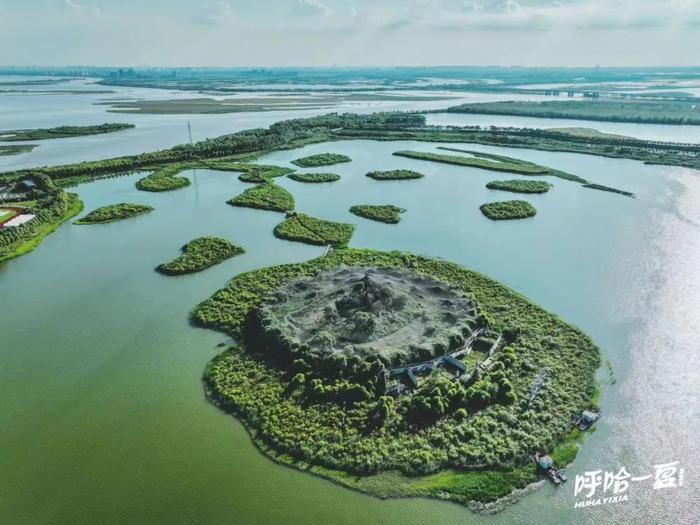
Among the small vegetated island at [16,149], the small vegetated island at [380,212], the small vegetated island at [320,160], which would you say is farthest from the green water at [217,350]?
the small vegetated island at [16,149]

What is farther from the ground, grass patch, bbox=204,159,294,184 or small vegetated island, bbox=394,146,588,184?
small vegetated island, bbox=394,146,588,184

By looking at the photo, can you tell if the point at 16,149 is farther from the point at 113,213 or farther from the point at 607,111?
the point at 607,111

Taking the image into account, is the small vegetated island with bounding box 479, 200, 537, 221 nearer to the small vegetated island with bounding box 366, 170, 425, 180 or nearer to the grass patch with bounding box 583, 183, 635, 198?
the grass patch with bounding box 583, 183, 635, 198

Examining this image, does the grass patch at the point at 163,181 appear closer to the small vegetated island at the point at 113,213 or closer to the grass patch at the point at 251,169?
the grass patch at the point at 251,169

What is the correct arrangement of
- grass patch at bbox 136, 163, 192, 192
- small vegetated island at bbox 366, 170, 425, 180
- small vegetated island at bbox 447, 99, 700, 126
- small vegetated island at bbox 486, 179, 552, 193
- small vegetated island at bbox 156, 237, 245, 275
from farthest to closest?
small vegetated island at bbox 447, 99, 700, 126, small vegetated island at bbox 366, 170, 425, 180, grass patch at bbox 136, 163, 192, 192, small vegetated island at bbox 486, 179, 552, 193, small vegetated island at bbox 156, 237, 245, 275

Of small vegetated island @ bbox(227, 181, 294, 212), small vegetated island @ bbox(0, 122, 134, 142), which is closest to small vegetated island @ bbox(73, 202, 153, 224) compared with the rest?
small vegetated island @ bbox(227, 181, 294, 212)

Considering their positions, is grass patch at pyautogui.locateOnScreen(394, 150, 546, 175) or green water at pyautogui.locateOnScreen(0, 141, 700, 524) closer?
green water at pyautogui.locateOnScreen(0, 141, 700, 524)

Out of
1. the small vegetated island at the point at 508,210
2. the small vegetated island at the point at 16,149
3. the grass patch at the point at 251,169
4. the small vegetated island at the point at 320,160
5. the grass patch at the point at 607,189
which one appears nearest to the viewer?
the small vegetated island at the point at 508,210
